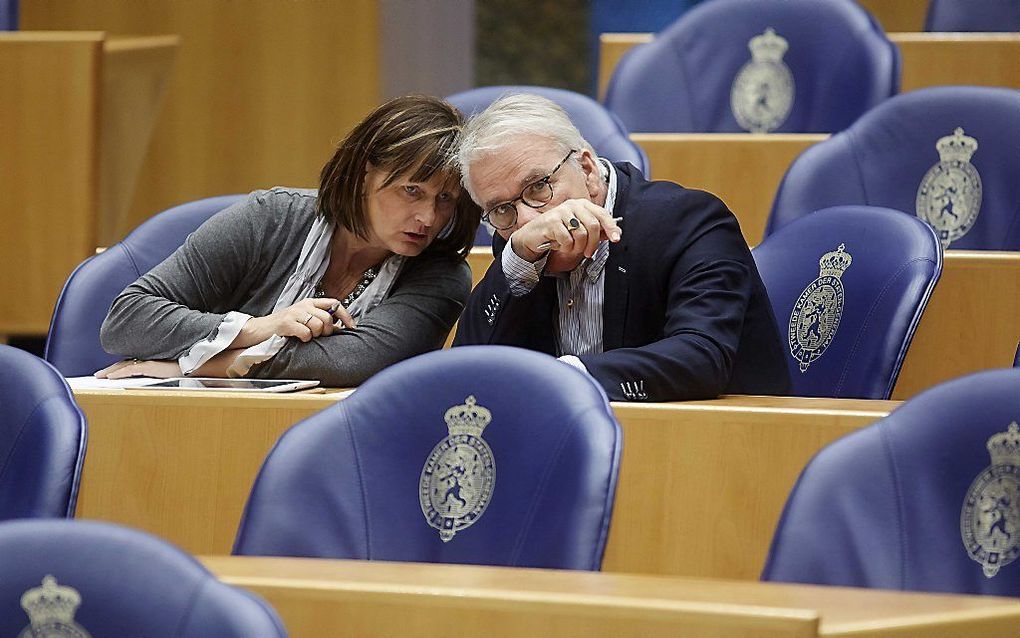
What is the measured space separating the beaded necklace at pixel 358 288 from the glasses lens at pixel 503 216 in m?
0.20

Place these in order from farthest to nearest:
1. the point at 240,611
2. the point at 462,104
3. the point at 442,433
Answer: the point at 462,104 → the point at 442,433 → the point at 240,611

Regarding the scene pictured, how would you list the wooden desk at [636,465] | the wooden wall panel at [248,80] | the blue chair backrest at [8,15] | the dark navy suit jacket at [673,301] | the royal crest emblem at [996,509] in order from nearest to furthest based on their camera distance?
the royal crest emblem at [996,509]
the wooden desk at [636,465]
the dark navy suit jacket at [673,301]
the blue chair backrest at [8,15]
the wooden wall panel at [248,80]

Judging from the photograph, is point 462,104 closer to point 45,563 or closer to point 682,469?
point 682,469

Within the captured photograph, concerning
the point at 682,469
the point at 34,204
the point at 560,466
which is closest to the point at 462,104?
the point at 34,204

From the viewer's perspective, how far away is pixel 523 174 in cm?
162

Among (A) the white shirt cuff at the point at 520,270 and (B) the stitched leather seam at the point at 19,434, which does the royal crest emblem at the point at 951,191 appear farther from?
(B) the stitched leather seam at the point at 19,434

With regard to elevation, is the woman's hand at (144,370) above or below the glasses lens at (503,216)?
below

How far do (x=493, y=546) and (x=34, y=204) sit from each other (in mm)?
1638

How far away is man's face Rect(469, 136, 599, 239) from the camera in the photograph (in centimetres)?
161

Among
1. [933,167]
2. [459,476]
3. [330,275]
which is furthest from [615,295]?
[933,167]

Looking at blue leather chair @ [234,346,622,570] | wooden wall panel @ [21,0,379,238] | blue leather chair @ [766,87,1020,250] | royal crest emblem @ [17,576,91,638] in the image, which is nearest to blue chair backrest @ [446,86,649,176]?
blue leather chair @ [766,87,1020,250]


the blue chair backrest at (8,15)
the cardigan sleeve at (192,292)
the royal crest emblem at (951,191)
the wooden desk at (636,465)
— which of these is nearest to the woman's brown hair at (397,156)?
the cardigan sleeve at (192,292)

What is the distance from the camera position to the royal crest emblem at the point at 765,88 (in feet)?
8.84

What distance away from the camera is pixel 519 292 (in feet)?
5.52
